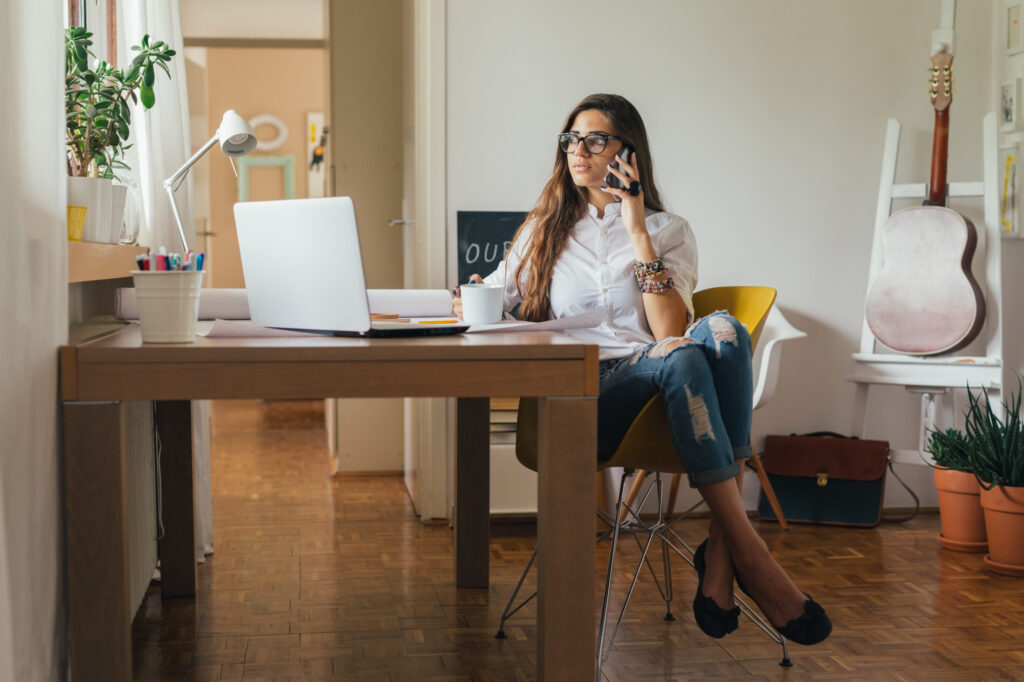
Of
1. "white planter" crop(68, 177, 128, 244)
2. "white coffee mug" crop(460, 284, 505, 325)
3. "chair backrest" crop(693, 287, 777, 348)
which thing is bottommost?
"chair backrest" crop(693, 287, 777, 348)

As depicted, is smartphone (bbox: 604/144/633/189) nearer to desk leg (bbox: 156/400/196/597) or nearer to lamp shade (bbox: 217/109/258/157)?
lamp shade (bbox: 217/109/258/157)

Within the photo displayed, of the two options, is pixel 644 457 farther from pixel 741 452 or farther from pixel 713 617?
pixel 713 617

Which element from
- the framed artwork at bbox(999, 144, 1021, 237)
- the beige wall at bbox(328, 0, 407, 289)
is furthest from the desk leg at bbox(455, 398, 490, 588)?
the framed artwork at bbox(999, 144, 1021, 237)

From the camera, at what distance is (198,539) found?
2928mm

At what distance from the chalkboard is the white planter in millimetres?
1470

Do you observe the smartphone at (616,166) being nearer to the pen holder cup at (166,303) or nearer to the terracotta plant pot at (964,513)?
the pen holder cup at (166,303)

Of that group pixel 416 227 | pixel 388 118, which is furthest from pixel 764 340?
pixel 388 118

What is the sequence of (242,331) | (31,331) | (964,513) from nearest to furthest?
(31,331) → (242,331) → (964,513)

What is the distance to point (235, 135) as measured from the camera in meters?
2.21

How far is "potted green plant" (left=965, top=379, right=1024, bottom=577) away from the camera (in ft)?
9.49

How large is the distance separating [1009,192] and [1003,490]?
1.21m

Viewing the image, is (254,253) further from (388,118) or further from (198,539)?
(388,118)

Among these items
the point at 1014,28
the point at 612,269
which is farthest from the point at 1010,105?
the point at 612,269

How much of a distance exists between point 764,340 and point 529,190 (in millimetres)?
972
